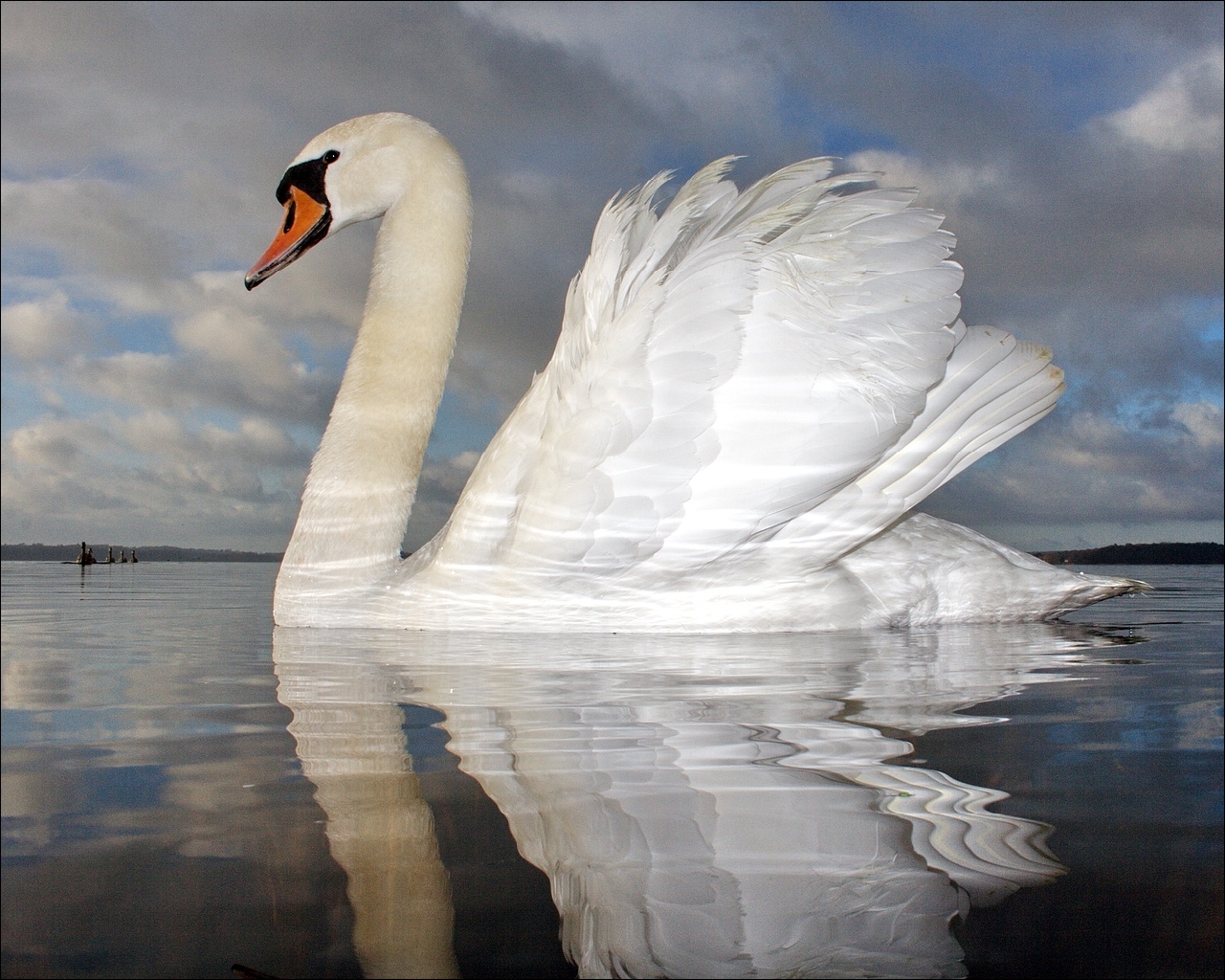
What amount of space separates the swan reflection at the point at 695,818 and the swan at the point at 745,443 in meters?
0.96

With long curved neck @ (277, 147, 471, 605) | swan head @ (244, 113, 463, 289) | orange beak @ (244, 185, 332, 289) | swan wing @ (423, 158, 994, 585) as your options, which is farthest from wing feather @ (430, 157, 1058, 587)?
orange beak @ (244, 185, 332, 289)

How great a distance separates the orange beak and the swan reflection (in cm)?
357

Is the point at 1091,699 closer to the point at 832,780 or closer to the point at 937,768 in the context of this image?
the point at 937,768

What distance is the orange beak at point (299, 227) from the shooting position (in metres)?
5.72

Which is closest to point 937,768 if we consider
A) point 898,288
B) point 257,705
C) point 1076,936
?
point 1076,936

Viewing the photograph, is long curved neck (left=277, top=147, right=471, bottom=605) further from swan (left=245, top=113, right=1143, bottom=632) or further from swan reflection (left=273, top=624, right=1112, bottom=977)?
swan reflection (left=273, top=624, right=1112, bottom=977)

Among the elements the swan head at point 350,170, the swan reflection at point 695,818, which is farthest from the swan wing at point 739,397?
the swan head at point 350,170

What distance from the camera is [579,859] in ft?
4.13

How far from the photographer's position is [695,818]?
1.40 meters

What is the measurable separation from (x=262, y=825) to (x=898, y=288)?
321 cm

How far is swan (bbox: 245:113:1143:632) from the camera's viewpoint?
3.69m

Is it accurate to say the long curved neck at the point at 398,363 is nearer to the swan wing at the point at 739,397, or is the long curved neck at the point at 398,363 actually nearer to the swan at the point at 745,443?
the swan at the point at 745,443

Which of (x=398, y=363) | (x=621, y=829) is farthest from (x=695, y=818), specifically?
(x=398, y=363)

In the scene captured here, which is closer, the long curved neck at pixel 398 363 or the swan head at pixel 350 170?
the long curved neck at pixel 398 363
